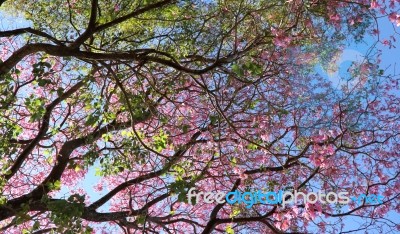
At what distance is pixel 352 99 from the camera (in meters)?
6.65

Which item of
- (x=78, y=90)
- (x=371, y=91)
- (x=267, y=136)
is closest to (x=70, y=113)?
(x=78, y=90)

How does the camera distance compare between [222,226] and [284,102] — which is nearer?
[284,102]

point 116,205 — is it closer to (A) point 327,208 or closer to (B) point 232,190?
(B) point 232,190

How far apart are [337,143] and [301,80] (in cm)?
98

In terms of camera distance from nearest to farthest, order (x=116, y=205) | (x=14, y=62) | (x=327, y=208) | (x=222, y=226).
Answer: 1. (x=14, y=62)
2. (x=327, y=208)
3. (x=222, y=226)
4. (x=116, y=205)

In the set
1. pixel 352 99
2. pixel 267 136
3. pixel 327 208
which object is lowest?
pixel 327 208

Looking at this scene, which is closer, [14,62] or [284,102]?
[14,62]

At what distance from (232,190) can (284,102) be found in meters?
1.40

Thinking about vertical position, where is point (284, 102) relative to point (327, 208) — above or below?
above

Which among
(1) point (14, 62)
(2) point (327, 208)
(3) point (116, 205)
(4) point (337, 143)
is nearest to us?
(1) point (14, 62)

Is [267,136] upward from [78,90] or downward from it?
downward

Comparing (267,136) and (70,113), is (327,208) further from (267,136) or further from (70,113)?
(70,113)

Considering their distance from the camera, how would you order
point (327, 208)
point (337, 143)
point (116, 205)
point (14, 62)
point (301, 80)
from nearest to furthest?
point (14, 62)
point (337, 143)
point (301, 80)
point (327, 208)
point (116, 205)

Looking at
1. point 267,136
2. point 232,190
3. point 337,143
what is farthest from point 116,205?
point 337,143
